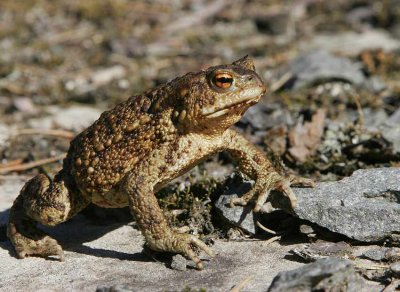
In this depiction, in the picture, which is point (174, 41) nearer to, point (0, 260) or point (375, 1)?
point (375, 1)

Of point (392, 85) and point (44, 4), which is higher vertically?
point (44, 4)

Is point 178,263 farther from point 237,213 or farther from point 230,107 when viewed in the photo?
point 230,107

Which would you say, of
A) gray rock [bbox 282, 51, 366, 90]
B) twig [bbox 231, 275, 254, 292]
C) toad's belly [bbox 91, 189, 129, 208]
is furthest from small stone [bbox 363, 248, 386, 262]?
gray rock [bbox 282, 51, 366, 90]

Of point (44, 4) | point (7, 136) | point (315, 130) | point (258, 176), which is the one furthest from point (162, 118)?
point (44, 4)

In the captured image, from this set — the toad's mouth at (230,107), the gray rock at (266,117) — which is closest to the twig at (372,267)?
the toad's mouth at (230,107)

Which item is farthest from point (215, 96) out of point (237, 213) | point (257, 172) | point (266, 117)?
point (266, 117)

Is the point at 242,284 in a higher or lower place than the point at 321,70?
lower

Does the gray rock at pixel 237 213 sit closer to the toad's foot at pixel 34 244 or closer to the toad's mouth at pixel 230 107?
the toad's mouth at pixel 230 107
